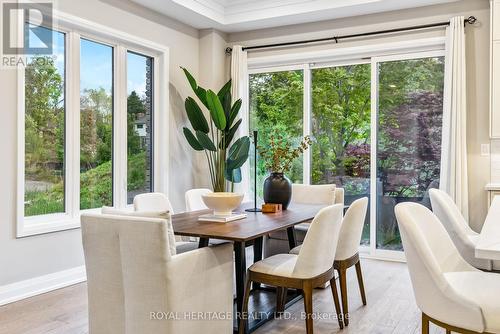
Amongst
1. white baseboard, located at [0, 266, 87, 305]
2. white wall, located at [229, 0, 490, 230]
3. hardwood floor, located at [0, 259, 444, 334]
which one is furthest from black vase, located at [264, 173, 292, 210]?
white wall, located at [229, 0, 490, 230]

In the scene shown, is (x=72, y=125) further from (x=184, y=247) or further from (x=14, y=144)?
(x=184, y=247)

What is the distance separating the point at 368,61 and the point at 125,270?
394 cm

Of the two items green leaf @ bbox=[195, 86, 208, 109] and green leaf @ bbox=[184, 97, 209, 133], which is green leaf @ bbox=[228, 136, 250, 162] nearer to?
green leaf @ bbox=[184, 97, 209, 133]

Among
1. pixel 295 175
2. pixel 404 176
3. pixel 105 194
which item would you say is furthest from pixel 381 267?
pixel 105 194

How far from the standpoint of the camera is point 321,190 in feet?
13.3

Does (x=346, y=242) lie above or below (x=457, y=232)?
below

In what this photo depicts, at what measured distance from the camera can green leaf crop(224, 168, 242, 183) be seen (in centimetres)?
532

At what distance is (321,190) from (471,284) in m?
2.14

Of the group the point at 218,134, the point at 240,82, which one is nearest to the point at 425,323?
the point at 218,134

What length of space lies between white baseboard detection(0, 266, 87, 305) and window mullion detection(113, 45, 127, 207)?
0.85m

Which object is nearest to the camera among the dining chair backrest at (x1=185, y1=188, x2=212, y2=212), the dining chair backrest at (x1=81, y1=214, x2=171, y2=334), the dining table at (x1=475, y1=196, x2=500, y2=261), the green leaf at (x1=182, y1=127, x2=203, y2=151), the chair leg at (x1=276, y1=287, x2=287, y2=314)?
the dining table at (x1=475, y1=196, x2=500, y2=261)

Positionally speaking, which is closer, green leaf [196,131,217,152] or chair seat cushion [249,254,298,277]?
chair seat cushion [249,254,298,277]

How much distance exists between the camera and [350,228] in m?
2.96

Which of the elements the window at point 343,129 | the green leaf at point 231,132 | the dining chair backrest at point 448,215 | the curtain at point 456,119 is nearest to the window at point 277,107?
the window at point 343,129
